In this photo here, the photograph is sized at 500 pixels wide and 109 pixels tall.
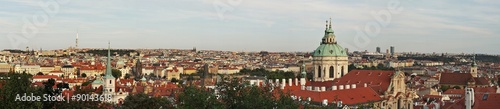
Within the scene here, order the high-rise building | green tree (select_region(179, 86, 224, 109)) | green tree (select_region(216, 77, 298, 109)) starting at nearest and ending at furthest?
green tree (select_region(179, 86, 224, 109)) < green tree (select_region(216, 77, 298, 109)) < the high-rise building

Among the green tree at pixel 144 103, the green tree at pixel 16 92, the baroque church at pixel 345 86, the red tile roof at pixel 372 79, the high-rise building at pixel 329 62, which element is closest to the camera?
the green tree at pixel 16 92

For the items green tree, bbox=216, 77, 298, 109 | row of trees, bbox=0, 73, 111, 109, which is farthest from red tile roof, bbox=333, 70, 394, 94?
row of trees, bbox=0, 73, 111, 109

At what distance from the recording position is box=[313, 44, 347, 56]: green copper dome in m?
60.3

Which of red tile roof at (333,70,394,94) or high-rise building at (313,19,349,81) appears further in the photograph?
high-rise building at (313,19,349,81)

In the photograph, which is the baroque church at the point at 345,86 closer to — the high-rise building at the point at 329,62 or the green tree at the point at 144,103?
the high-rise building at the point at 329,62

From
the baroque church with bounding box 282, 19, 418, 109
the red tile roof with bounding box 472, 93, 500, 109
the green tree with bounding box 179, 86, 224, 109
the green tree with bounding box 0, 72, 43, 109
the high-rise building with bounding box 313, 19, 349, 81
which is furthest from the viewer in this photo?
the high-rise building with bounding box 313, 19, 349, 81

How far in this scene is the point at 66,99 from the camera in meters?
22.1

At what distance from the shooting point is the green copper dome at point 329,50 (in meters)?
60.3

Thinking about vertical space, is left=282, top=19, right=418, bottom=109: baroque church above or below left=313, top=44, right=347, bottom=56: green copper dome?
below

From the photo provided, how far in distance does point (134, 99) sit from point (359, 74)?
3373cm

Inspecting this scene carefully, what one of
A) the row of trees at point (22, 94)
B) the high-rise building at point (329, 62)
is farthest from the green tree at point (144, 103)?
the high-rise building at point (329, 62)

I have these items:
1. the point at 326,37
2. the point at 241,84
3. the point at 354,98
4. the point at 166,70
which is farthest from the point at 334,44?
the point at 166,70

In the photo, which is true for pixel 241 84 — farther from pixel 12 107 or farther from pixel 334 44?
pixel 334 44

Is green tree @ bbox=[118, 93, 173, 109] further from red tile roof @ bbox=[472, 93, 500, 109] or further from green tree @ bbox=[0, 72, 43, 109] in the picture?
red tile roof @ bbox=[472, 93, 500, 109]
